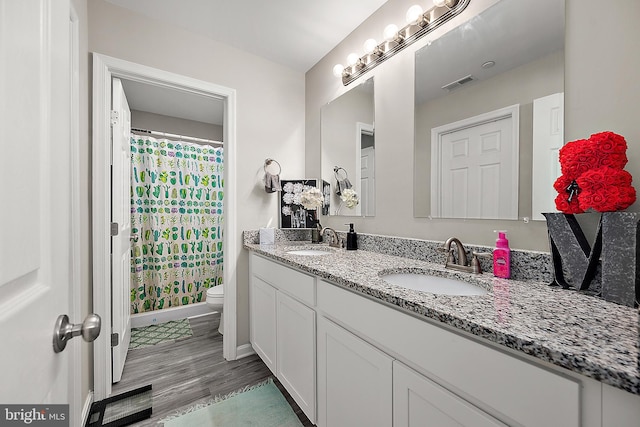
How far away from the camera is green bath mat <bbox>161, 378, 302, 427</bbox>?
1411mm

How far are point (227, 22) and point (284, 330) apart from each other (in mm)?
2040

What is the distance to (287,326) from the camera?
1484mm

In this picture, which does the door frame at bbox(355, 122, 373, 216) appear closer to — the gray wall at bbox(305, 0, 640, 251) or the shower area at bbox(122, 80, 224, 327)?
the gray wall at bbox(305, 0, 640, 251)

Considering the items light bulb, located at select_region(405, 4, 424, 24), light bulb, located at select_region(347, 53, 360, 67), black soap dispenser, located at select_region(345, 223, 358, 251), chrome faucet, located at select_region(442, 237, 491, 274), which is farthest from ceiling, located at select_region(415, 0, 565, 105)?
black soap dispenser, located at select_region(345, 223, 358, 251)

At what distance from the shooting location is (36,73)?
1.37 feet

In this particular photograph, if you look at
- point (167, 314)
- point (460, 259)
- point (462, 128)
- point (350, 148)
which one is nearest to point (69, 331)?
point (460, 259)

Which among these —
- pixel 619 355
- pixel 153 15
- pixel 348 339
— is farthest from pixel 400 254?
pixel 153 15

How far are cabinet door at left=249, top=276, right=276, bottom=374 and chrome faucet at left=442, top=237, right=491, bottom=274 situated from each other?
3.31ft

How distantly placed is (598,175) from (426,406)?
0.84m

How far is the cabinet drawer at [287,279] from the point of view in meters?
1.28

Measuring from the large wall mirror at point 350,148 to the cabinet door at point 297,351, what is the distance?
801 mm

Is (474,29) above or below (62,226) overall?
above

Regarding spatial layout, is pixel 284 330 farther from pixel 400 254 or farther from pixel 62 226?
pixel 62 226

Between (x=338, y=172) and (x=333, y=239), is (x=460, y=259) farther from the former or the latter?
(x=338, y=172)
